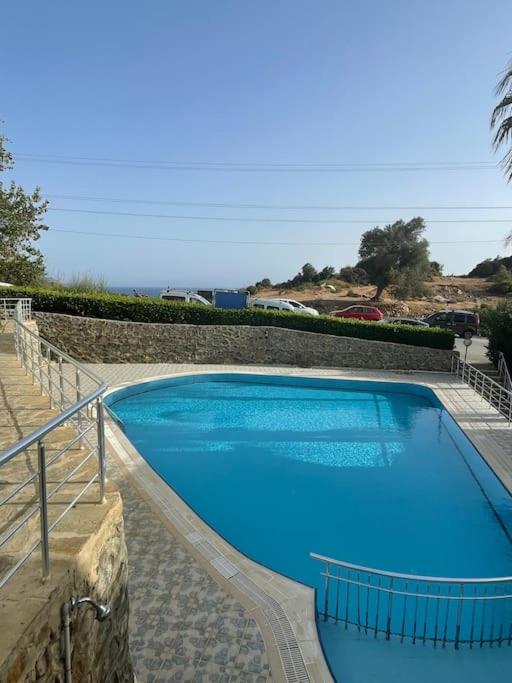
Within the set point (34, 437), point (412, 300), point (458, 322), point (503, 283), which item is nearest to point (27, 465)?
point (34, 437)

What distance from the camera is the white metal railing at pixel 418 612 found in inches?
182

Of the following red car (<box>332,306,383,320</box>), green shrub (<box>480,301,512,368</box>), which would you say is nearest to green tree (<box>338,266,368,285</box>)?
red car (<box>332,306,383,320</box>)

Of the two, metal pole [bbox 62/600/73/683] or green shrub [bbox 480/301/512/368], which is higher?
green shrub [bbox 480/301/512/368]

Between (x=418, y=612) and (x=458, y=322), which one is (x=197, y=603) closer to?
(x=418, y=612)

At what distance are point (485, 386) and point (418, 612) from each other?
10.5 metres

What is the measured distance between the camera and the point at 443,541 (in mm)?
6844

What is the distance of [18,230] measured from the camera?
13.9 m

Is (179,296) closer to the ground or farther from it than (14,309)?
Answer: farther from it

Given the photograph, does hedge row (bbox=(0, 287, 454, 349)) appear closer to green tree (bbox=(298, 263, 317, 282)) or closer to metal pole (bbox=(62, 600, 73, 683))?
metal pole (bbox=(62, 600, 73, 683))

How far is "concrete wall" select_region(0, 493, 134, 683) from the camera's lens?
1773mm

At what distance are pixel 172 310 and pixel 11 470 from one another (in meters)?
13.7

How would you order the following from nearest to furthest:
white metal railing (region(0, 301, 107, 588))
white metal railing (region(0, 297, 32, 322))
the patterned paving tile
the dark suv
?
1. white metal railing (region(0, 301, 107, 588))
2. the patterned paving tile
3. white metal railing (region(0, 297, 32, 322))
4. the dark suv

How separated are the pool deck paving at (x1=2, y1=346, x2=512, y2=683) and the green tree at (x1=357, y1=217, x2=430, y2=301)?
105 ft

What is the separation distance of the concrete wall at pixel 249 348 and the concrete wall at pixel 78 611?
13.9 metres
